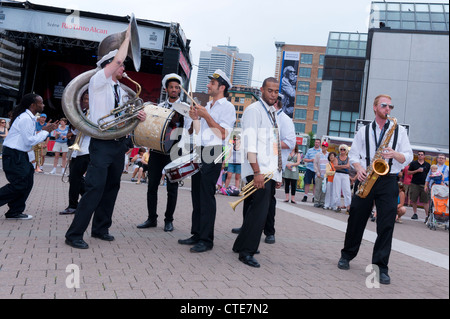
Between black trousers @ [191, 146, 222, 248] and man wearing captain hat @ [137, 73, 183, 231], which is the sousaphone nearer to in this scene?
black trousers @ [191, 146, 222, 248]

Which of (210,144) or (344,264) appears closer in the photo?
(344,264)

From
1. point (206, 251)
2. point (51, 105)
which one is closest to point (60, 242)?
point (206, 251)

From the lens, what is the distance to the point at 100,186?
15.7ft

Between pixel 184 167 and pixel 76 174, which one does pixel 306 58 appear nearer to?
pixel 76 174

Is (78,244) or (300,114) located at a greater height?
(300,114)

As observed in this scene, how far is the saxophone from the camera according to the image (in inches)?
185

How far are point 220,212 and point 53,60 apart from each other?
23.9m

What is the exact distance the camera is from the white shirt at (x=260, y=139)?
468 centimetres

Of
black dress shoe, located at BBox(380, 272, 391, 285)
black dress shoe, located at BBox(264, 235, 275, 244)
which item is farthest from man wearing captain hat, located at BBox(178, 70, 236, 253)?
black dress shoe, located at BBox(380, 272, 391, 285)

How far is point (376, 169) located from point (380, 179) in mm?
157

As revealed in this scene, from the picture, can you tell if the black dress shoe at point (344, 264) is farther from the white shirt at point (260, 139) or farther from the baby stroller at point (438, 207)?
the baby stroller at point (438, 207)

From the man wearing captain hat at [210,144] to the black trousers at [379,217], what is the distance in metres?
1.68

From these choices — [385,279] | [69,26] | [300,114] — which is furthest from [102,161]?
[300,114]

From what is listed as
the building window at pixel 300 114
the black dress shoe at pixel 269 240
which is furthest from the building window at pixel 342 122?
the black dress shoe at pixel 269 240
